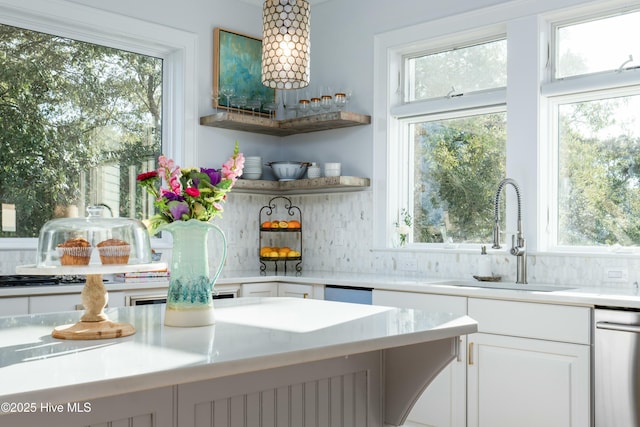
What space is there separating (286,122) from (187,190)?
10.3ft

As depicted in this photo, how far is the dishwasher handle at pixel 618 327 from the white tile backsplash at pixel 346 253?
0.68 m

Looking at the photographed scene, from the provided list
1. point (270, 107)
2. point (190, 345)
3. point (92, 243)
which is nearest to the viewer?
point (190, 345)

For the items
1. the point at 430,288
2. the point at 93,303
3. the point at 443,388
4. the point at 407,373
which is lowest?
the point at 443,388

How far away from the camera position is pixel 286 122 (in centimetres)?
501

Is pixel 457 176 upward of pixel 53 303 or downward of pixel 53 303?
upward

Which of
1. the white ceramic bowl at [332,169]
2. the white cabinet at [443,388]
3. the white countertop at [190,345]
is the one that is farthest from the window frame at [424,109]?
the white countertop at [190,345]

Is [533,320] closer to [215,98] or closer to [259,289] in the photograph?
[259,289]

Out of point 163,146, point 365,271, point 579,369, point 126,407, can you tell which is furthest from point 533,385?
point 163,146

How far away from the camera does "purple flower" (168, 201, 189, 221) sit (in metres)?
1.95

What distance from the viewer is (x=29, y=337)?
5.74 ft

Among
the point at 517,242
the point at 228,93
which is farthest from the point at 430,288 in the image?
the point at 228,93

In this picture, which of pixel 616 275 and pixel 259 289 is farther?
pixel 259 289

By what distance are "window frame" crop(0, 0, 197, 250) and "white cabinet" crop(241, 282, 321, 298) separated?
2.44 ft

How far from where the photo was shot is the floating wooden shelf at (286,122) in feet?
15.4
